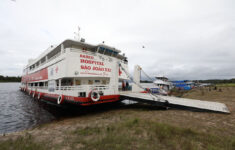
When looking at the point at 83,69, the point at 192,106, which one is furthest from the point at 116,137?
the point at 83,69

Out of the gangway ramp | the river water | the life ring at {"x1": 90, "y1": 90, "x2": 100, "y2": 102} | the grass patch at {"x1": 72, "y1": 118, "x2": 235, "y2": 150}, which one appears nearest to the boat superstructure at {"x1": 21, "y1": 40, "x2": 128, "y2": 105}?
the life ring at {"x1": 90, "y1": 90, "x2": 100, "y2": 102}

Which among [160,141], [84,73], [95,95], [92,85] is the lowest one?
[160,141]

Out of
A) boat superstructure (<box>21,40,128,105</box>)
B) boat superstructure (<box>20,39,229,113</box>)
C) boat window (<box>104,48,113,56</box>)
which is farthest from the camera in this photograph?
boat window (<box>104,48,113,56</box>)

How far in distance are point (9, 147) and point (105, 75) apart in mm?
8430

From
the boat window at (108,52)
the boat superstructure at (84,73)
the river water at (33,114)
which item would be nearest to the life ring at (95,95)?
the boat superstructure at (84,73)

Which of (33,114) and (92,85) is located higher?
(92,85)

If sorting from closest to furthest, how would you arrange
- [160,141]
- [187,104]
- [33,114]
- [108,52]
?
[160,141] < [187,104] < [33,114] < [108,52]

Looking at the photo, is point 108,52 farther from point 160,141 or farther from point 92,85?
point 160,141

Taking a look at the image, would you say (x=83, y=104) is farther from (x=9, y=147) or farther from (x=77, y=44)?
(x=77, y=44)

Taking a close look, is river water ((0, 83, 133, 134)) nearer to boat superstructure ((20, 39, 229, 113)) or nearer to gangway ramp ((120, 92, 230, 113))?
boat superstructure ((20, 39, 229, 113))

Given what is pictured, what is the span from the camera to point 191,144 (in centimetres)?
320

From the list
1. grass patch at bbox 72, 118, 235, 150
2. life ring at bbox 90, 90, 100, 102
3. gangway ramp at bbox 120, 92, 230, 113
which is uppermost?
life ring at bbox 90, 90, 100, 102

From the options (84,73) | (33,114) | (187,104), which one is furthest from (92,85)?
(187,104)

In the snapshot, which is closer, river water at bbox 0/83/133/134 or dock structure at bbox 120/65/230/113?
dock structure at bbox 120/65/230/113
